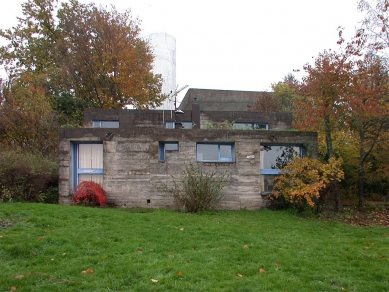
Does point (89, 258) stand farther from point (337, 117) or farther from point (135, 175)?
point (337, 117)

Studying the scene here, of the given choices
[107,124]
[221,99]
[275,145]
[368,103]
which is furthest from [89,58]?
[368,103]

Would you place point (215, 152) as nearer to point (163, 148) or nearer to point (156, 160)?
point (163, 148)

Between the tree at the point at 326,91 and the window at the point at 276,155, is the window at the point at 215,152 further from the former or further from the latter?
the tree at the point at 326,91

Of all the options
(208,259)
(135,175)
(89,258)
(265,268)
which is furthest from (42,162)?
(265,268)

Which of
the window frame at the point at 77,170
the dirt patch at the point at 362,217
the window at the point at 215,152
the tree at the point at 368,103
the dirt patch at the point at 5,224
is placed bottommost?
the dirt patch at the point at 362,217

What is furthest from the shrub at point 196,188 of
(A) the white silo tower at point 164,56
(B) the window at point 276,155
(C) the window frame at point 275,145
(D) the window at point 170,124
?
(A) the white silo tower at point 164,56

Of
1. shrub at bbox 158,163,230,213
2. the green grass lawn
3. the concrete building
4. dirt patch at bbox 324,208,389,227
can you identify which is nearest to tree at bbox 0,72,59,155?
the concrete building

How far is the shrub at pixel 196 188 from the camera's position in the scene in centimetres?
1140

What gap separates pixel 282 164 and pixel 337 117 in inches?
111

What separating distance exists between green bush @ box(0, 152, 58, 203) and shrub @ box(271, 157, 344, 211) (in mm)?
8697

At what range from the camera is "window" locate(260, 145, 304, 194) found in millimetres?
12859

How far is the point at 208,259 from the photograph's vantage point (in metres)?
5.90

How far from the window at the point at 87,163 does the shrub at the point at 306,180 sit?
6.73 m

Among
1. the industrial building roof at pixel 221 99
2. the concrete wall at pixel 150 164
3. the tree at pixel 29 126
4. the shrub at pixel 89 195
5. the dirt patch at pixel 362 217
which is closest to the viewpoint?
the dirt patch at pixel 362 217
